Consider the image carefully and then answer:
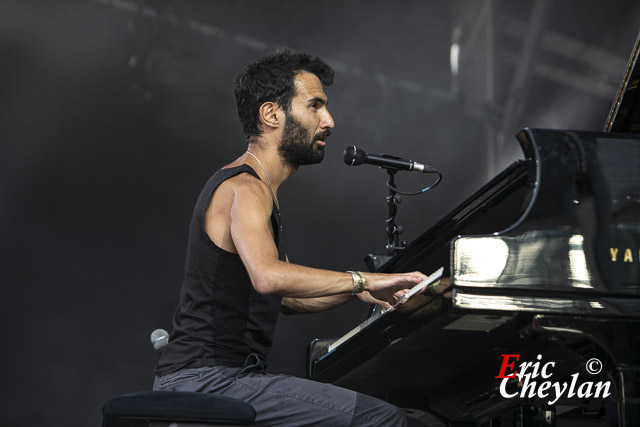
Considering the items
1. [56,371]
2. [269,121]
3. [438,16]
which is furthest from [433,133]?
[269,121]

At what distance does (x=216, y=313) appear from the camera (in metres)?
2.16

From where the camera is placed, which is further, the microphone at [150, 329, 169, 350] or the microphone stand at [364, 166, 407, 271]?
the microphone stand at [364, 166, 407, 271]

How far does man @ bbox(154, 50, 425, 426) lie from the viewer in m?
2.04

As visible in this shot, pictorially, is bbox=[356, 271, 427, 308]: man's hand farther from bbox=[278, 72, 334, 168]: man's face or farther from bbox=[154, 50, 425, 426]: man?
bbox=[278, 72, 334, 168]: man's face

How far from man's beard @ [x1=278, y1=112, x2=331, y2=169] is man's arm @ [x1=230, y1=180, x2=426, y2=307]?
1.00ft

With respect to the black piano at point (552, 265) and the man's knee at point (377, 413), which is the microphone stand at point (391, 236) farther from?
the man's knee at point (377, 413)

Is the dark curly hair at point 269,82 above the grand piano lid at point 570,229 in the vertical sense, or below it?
above

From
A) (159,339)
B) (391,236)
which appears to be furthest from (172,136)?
(159,339)

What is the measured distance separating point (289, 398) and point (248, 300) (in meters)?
0.34

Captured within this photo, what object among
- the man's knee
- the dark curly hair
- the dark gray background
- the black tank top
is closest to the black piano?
the man's knee

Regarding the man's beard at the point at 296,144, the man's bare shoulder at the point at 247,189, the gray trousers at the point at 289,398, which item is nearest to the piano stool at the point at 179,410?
the gray trousers at the point at 289,398

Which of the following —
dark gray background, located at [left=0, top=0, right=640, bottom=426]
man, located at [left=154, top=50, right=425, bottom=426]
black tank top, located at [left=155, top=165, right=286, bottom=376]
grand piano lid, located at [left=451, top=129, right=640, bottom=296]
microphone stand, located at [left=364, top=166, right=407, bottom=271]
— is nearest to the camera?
grand piano lid, located at [left=451, top=129, right=640, bottom=296]

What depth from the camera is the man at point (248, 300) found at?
2.04 m

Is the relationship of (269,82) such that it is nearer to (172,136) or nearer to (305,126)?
(305,126)
